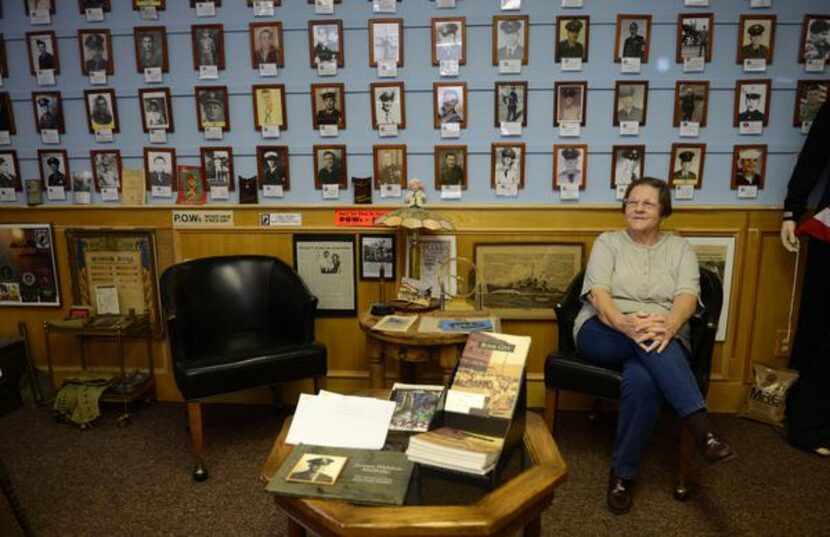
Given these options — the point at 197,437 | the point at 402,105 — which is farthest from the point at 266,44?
the point at 197,437

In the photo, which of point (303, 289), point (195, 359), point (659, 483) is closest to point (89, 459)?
point (195, 359)

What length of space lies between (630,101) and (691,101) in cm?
33

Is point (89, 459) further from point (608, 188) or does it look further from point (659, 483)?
point (608, 188)

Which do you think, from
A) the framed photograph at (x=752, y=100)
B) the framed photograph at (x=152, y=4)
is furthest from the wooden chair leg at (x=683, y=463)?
the framed photograph at (x=152, y=4)

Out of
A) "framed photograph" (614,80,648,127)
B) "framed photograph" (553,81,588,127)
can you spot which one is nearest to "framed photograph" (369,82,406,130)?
"framed photograph" (553,81,588,127)

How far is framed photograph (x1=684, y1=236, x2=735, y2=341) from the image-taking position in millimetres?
3109

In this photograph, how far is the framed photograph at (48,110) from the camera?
3.27 meters

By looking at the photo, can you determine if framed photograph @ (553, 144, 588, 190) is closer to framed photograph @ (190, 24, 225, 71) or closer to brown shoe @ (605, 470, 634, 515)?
brown shoe @ (605, 470, 634, 515)

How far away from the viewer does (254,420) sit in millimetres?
3195

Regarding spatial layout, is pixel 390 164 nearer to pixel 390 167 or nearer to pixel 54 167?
pixel 390 167

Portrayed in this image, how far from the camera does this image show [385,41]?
307cm

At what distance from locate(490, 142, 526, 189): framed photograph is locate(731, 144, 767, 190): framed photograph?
1.20 meters

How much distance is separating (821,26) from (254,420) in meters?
3.86

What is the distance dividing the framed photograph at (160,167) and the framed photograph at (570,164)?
2.29 metres
